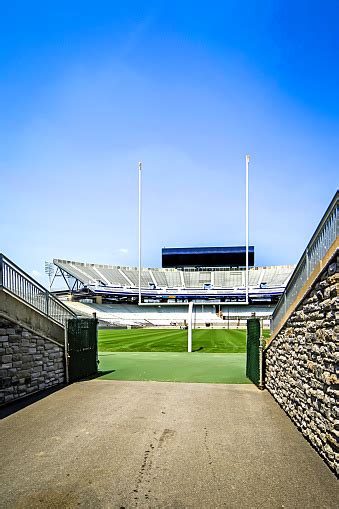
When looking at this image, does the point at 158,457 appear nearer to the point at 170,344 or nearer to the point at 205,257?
the point at 170,344

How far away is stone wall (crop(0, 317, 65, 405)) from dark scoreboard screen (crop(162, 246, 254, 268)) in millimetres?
67402

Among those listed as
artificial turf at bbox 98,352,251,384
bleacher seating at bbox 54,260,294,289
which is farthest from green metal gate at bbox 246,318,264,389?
bleacher seating at bbox 54,260,294,289

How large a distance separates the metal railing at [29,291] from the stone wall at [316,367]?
276 inches

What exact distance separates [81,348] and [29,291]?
11.8 feet

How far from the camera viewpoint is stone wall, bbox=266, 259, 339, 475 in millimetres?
5371

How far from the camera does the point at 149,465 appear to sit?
18.3ft

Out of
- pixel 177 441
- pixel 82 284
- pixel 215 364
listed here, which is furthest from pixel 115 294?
pixel 177 441

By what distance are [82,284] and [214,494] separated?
70.3 m

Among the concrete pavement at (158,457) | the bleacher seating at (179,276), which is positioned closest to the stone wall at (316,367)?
the concrete pavement at (158,457)

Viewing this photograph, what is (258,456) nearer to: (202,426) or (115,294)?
(202,426)

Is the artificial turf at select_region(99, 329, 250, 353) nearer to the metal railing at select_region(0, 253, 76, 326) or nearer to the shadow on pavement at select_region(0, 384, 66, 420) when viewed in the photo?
the metal railing at select_region(0, 253, 76, 326)

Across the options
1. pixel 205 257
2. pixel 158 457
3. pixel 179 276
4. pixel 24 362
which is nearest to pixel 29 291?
pixel 24 362

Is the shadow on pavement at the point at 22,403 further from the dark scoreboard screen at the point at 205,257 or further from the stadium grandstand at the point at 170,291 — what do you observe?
the dark scoreboard screen at the point at 205,257

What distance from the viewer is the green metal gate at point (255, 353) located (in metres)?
11.1
